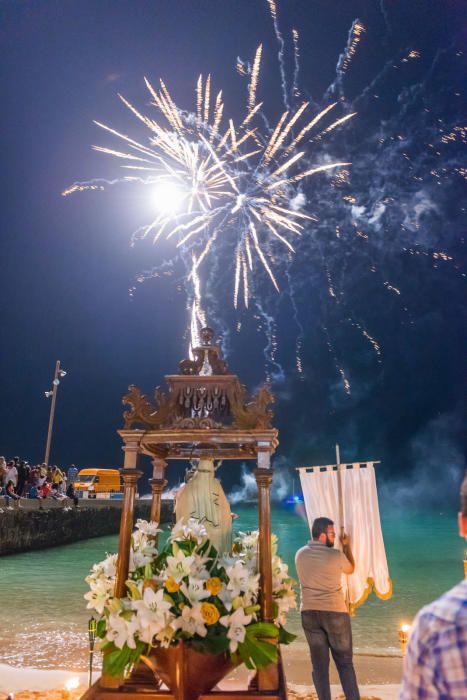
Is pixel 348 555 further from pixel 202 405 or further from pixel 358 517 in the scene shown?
pixel 202 405

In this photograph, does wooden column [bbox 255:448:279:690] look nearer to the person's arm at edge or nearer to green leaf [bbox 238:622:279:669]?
green leaf [bbox 238:622:279:669]

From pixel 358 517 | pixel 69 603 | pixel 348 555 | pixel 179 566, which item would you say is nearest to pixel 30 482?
pixel 69 603

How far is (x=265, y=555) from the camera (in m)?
4.46

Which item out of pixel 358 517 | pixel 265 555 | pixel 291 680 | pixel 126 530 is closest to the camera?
pixel 265 555

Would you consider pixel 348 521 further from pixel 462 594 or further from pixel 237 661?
pixel 462 594

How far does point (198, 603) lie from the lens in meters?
4.00

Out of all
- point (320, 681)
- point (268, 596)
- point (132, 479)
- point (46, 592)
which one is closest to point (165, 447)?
point (132, 479)

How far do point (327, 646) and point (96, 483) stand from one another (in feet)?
131

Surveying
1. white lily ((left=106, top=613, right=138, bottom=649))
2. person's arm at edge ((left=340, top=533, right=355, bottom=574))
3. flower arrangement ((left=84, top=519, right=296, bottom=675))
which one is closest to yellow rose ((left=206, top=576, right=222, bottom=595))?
flower arrangement ((left=84, top=519, right=296, bottom=675))

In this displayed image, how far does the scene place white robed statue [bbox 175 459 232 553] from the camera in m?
4.91

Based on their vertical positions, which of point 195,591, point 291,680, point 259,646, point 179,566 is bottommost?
point 291,680

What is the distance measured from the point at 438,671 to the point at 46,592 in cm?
1802

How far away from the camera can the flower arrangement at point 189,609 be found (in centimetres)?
394

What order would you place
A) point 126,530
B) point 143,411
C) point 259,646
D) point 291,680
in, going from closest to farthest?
point 259,646 < point 126,530 < point 143,411 < point 291,680
